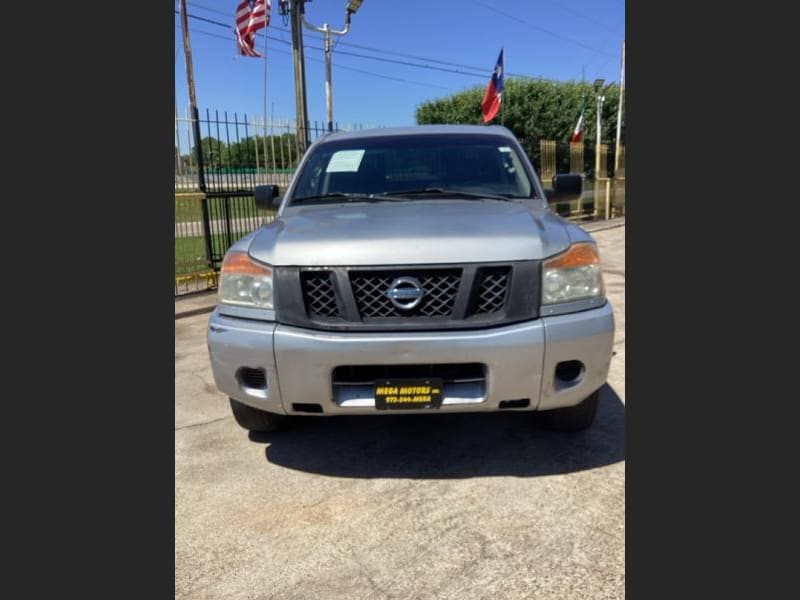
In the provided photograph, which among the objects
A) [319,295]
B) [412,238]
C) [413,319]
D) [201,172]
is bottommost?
[413,319]

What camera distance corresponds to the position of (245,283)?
8.59 ft

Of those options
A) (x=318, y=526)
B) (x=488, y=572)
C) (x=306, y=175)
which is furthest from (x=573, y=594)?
(x=306, y=175)

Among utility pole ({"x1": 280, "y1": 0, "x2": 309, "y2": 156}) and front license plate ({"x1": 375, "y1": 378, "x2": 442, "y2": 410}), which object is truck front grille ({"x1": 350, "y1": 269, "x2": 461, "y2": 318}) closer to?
front license plate ({"x1": 375, "y1": 378, "x2": 442, "y2": 410})

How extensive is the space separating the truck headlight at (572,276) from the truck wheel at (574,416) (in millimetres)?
674

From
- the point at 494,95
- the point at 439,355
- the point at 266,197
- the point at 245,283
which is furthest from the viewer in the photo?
the point at 494,95

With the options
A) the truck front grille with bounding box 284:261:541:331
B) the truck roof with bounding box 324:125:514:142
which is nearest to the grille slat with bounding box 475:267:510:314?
the truck front grille with bounding box 284:261:541:331

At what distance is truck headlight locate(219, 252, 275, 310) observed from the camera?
2548 mm

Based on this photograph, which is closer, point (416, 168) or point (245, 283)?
point (245, 283)

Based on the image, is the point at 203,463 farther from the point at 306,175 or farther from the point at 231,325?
the point at 306,175

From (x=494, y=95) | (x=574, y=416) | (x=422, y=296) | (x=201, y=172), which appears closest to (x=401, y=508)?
(x=422, y=296)

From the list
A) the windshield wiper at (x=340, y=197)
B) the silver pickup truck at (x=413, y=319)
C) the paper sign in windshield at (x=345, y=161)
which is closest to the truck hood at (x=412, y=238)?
the silver pickup truck at (x=413, y=319)

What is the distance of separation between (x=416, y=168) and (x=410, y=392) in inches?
71.2

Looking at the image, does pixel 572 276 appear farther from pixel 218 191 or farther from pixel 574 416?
pixel 218 191

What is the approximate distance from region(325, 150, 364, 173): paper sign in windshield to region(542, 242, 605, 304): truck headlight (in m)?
1.75
